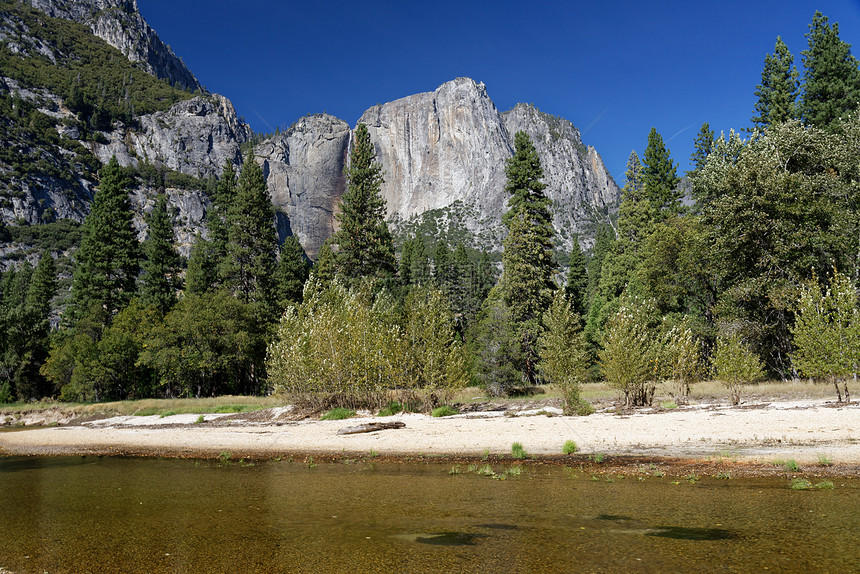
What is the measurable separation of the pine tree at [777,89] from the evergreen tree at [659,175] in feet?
31.9

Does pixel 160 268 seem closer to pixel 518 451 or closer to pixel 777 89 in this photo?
pixel 518 451

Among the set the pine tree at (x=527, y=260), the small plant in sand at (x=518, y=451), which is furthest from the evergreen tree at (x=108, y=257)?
the small plant in sand at (x=518, y=451)

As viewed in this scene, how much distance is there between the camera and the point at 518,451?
15203mm

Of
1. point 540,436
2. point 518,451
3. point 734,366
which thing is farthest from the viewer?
point 734,366

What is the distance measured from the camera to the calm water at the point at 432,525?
6.16m

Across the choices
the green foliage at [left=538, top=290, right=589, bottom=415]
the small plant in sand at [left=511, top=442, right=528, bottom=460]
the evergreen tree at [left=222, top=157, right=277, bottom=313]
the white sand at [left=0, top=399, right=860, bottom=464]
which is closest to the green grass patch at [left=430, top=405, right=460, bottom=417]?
the white sand at [left=0, top=399, right=860, bottom=464]

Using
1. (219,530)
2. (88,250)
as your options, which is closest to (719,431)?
(219,530)

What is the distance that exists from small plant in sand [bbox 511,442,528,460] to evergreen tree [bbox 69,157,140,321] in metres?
49.6

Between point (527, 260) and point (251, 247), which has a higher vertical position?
point (251, 247)

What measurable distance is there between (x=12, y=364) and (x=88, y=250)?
Answer: 15105 mm

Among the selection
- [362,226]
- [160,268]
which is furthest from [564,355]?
[160,268]

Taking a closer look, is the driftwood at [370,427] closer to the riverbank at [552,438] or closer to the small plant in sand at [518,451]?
the riverbank at [552,438]

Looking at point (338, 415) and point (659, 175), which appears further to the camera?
point (659, 175)

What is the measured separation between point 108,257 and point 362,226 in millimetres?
28148
